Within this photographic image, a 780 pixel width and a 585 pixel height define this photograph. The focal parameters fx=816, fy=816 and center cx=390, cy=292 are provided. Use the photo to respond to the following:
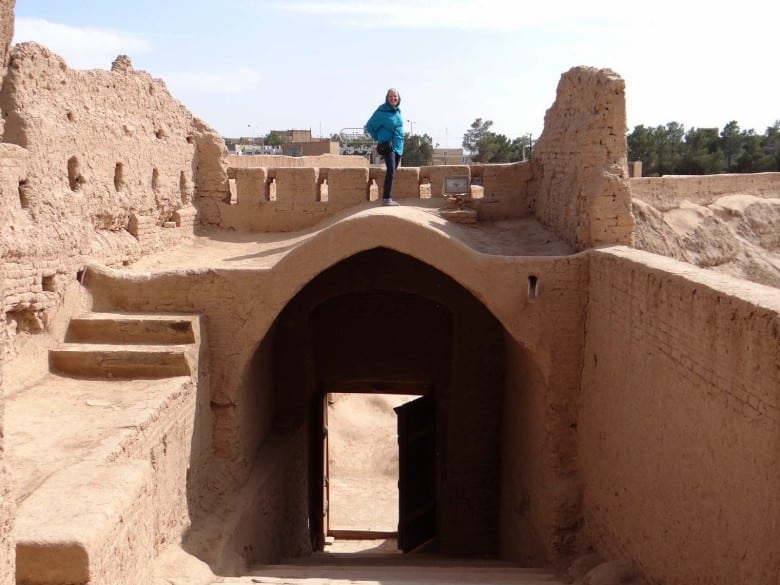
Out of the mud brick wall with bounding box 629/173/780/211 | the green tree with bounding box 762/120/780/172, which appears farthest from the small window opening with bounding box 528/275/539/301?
the green tree with bounding box 762/120/780/172

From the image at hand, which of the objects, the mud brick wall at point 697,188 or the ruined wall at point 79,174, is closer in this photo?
the ruined wall at point 79,174

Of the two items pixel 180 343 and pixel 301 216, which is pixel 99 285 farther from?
pixel 301 216

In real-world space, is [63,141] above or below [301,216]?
above

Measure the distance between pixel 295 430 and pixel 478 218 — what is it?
348 centimetres

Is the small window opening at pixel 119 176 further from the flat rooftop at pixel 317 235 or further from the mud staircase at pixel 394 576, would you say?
the mud staircase at pixel 394 576

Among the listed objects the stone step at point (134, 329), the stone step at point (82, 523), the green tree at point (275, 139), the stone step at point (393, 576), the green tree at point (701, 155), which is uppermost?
the green tree at point (275, 139)

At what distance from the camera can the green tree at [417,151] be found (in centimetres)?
3444

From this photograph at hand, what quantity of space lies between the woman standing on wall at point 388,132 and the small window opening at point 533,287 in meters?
2.81

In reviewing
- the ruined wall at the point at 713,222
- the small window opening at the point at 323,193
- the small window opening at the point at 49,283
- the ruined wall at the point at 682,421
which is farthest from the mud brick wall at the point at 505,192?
the small window opening at the point at 49,283

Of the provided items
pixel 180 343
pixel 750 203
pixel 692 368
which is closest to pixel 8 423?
pixel 180 343

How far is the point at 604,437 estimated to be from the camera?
674 cm

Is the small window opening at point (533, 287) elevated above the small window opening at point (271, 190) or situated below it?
below

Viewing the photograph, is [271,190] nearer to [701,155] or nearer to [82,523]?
[82,523]

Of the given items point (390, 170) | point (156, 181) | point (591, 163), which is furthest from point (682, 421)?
point (156, 181)
